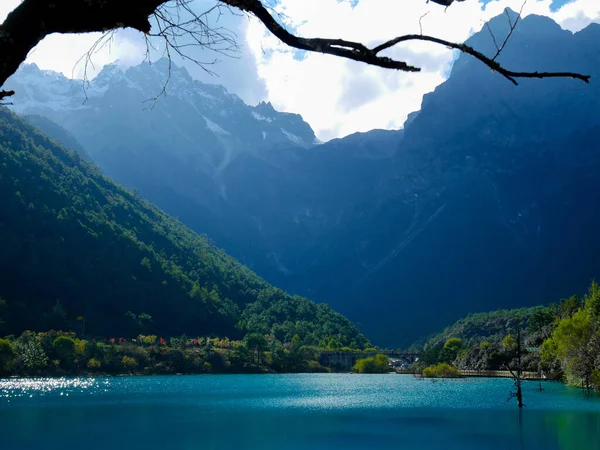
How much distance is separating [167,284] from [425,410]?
368ft

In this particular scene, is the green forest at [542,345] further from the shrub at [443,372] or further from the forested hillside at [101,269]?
the forested hillside at [101,269]

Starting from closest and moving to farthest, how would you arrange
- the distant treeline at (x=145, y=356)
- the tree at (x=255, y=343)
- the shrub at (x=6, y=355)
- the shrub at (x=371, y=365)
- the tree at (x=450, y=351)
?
the shrub at (x=6, y=355) → the distant treeline at (x=145, y=356) → the tree at (x=450, y=351) → the tree at (x=255, y=343) → the shrub at (x=371, y=365)

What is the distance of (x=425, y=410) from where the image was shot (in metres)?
50.7

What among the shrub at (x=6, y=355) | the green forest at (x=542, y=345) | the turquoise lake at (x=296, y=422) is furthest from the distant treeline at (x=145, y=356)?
the green forest at (x=542, y=345)

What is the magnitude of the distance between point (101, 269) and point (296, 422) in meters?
106

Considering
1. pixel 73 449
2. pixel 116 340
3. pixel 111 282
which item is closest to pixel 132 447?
pixel 73 449

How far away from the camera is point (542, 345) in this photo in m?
88.9

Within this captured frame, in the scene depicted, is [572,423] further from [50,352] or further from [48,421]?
[50,352]

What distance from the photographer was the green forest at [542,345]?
190 ft

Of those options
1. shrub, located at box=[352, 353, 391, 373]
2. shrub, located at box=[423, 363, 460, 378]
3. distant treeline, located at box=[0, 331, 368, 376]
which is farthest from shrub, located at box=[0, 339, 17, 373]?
shrub, located at box=[352, 353, 391, 373]

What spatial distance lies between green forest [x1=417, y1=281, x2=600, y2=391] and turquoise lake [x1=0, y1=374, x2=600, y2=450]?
155 inches

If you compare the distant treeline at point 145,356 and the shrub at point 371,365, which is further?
the shrub at point 371,365

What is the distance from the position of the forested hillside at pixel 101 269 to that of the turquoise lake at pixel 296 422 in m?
63.2


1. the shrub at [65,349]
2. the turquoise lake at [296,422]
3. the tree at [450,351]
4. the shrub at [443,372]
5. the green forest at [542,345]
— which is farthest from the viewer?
the tree at [450,351]
